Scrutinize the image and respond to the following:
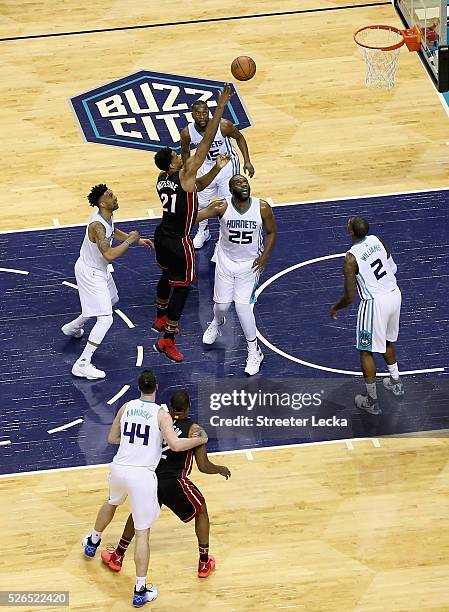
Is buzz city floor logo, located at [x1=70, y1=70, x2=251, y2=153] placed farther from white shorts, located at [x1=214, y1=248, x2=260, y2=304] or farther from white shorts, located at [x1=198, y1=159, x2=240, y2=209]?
white shorts, located at [x1=214, y1=248, x2=260, y2=304]

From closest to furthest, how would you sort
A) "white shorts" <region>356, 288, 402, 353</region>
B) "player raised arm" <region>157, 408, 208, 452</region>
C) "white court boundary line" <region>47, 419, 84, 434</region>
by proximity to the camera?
"player raised arm" <region>157, 408, 208, 452</region>
"white shorts" <region>356, 288, 402, 353</region>
"white court boundary line" <region>47, 419, 84, 434</region>

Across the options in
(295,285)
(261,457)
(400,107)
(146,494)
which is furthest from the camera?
(400,107)

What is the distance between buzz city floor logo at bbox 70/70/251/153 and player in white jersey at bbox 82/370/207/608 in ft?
20.5

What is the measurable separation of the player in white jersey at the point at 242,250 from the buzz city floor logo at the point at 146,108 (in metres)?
3.55

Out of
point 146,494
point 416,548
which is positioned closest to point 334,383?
point 416,548

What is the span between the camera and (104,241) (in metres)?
12.6

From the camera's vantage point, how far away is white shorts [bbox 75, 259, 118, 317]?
1293 cm

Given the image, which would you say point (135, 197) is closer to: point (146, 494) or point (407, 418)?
point (407, 418)

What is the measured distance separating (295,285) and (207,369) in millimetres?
1564

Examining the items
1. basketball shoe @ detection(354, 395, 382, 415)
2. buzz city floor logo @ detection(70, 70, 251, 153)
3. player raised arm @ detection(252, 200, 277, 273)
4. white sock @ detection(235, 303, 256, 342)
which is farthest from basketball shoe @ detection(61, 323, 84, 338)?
buzz city floor logo @ detection(70, 70, 251, 153)

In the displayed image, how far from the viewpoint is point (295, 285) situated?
46.7ft

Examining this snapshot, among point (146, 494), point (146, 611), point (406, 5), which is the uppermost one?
point (406, 5)

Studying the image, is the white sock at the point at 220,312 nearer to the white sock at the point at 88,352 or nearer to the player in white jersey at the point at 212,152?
the white sock at the point at 88,352

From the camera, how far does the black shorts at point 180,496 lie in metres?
10.5
